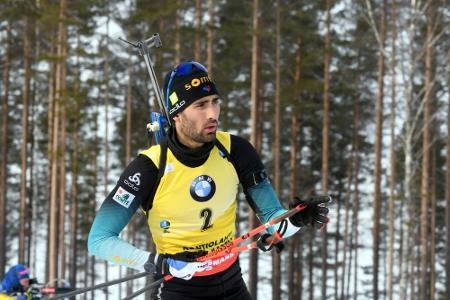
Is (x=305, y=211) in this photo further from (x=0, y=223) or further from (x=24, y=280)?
(x=0, y=223)

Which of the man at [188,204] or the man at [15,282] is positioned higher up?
the man at [188,204]

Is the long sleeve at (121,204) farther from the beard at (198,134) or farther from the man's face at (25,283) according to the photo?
the man's face at (25,283)

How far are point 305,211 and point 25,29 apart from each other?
25492 millimetres

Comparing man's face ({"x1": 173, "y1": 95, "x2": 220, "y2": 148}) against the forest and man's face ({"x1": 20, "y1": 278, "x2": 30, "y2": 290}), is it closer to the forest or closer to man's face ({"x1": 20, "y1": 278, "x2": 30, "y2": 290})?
man's face ({"x1": 20, "y1": 278, "x2": 30, "y2": 290})

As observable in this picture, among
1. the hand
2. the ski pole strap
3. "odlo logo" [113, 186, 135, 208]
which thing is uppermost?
"odlo logo" [113, 186, 135, 208]

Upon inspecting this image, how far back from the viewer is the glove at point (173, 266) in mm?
3063

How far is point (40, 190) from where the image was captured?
42.8 metres

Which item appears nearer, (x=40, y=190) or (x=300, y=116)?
(x=300, y=116)

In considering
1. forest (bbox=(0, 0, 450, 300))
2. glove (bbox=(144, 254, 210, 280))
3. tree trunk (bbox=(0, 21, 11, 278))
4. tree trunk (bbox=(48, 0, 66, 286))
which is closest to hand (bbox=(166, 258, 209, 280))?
glove (bbox=(144, 254, 210, 280))

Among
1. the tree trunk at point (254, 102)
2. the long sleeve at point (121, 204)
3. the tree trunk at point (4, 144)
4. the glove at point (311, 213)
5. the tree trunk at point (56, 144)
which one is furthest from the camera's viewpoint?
the tree trunk at point (4, 144)

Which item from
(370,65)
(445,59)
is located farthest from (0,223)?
(445,59)

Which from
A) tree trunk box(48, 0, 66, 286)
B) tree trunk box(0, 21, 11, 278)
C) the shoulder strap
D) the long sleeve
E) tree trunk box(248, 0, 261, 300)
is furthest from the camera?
tree trunk box(0, 21, 11, 278)

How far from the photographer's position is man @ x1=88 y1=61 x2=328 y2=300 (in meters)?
3.20

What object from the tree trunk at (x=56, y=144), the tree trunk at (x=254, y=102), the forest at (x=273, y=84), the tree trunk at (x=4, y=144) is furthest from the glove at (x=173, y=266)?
the tree trunk at (x=4, y=144)
